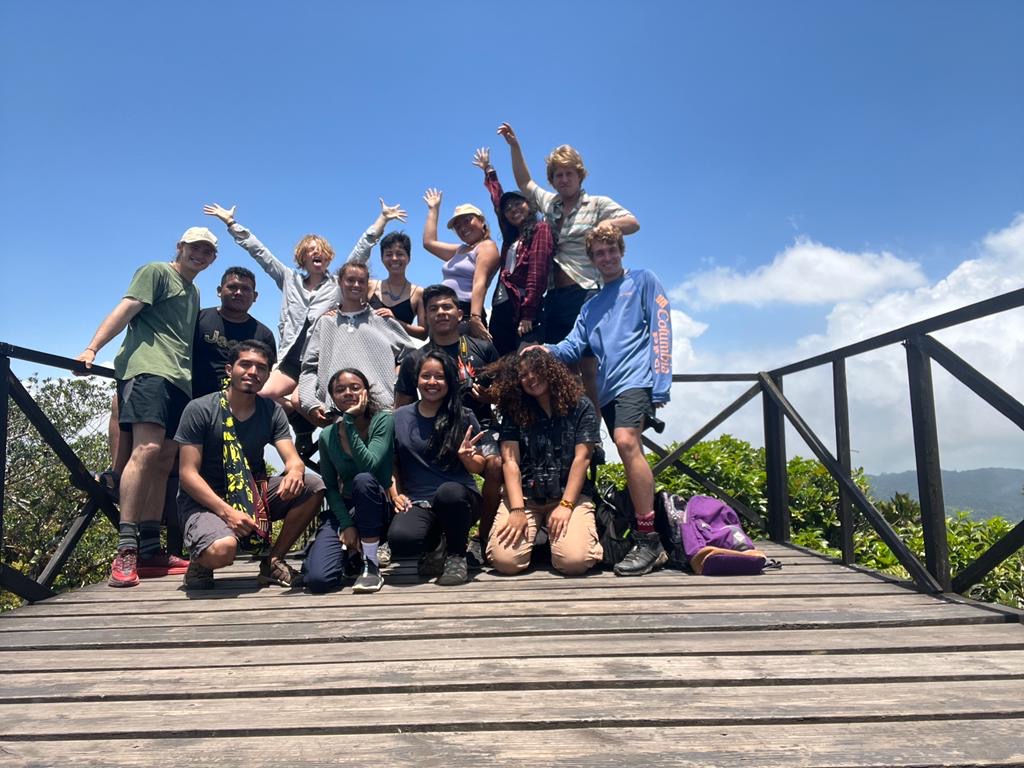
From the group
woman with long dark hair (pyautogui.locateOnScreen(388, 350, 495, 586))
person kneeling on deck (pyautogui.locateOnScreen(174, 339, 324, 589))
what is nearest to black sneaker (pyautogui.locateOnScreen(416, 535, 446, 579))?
woman with long dark hair (pyautogui.locateOnScreen(388, 350, 495, 586))

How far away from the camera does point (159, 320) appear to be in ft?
13.4

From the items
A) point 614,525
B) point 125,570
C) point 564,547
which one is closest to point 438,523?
point 564,547

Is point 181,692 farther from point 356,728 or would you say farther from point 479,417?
point 479,417

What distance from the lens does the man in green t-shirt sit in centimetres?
383

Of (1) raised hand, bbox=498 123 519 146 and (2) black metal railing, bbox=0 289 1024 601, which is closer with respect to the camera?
(2) black metal railing, bbox=0 289 1024 601

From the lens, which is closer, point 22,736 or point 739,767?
point 739,767

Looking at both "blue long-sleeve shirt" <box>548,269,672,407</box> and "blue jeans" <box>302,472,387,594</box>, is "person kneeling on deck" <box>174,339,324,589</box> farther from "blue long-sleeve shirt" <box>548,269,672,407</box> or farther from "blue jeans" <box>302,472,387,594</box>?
"blue long-sleeve shirt" <box>548,269,672,407</box>

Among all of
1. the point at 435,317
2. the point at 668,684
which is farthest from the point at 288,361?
the point at 668,684

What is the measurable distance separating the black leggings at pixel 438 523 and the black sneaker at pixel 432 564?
0.05 metres

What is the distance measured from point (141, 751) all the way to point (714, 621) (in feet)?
6.92

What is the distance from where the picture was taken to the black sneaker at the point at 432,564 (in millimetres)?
3771

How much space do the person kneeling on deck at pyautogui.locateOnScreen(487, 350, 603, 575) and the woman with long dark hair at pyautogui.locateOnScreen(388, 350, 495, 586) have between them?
0.62ft

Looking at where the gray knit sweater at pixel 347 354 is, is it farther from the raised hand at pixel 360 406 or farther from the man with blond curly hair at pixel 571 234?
the man with blond curly hair at pixel 571 234

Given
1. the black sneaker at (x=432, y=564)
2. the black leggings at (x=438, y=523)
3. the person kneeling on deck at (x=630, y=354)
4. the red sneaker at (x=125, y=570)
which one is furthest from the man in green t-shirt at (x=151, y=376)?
the person kneeling on deck at (x=630, y=354)
